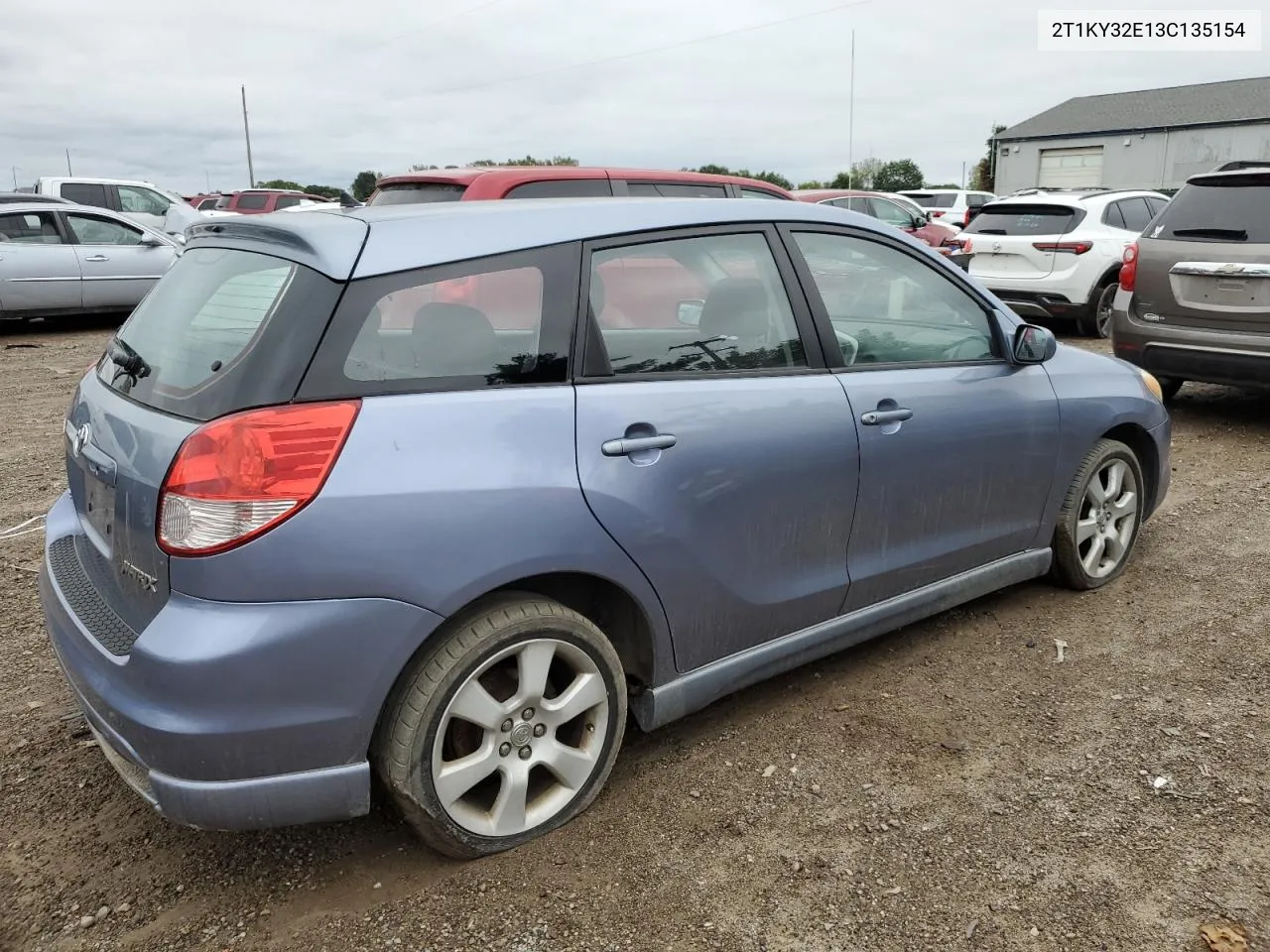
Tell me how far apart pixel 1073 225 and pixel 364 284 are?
10.00 meters

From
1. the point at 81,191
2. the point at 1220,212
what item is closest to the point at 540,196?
the point at 1220,212

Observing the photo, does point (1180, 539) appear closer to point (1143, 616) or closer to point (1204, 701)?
point (1143, 616)

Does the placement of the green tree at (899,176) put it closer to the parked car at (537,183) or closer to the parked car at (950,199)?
the parked car at (950,199)

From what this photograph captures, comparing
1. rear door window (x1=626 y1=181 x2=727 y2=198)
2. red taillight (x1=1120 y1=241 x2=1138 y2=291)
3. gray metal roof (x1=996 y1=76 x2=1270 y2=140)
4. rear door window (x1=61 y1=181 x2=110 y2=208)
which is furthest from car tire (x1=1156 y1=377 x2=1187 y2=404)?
gray metal roof (x1=996 y1=76 x2=1270 y2=140)

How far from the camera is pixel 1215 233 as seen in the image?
6.63 m

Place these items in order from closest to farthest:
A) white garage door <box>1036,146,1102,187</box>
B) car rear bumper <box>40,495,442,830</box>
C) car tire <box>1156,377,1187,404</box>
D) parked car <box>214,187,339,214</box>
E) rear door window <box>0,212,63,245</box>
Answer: car rear bumper <box>40,495,442,830</box>
car tire <box>1156,377,1187,404</box>
rear door window <box>0,212,63,245</box>
parked car <box>214,187,339,214</box>
white garage door <box>1036,146,1102,187</box>

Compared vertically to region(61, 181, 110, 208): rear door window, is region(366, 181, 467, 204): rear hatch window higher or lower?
lower

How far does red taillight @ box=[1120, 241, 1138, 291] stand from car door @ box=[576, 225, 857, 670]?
4.97 meters

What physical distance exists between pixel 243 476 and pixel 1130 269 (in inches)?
263

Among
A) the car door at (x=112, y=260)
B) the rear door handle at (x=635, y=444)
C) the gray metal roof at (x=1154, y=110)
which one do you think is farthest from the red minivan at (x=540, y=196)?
the gray metal roof at (x=1154, y=110)

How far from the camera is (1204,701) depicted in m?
3.30

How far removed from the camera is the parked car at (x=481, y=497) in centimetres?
213

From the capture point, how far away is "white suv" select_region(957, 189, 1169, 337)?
1048cm

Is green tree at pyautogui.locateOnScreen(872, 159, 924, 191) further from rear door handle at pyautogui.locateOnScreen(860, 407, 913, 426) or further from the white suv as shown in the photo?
rear door handle at pyautogui.locateOnScreen(860, 407, 913, 426)
